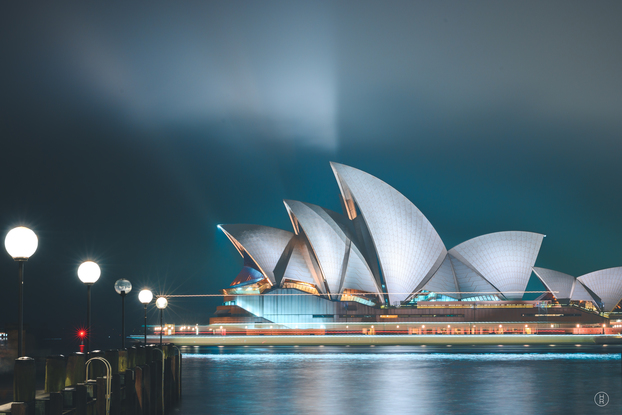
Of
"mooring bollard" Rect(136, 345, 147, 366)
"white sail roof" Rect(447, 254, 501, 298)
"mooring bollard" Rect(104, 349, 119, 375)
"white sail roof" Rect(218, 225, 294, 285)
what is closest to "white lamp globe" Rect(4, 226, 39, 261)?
"mooring bollard" Rect(104, 349, 119, 375)

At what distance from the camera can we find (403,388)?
62.5 ft

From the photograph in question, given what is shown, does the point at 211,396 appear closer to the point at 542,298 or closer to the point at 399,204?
the point at 399,204

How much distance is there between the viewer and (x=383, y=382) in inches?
818

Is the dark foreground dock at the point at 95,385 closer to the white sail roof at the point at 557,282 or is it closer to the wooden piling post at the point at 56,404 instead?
the wooden piling post at the point at 56,404

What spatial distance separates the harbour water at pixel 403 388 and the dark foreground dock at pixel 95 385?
2482 mm

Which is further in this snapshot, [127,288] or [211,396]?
[211,396]

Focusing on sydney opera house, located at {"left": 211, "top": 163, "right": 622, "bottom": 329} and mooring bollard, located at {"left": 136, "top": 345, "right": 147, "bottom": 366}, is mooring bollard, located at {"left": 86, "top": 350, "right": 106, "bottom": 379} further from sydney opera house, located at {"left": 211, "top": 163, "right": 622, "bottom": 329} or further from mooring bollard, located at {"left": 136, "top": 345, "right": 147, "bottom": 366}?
sydney opera house, located at {"left": 211, "top": 163, "right": 622, "bottom": 329}

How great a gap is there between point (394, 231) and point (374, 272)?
6233 mm

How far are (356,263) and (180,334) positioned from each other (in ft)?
59.3

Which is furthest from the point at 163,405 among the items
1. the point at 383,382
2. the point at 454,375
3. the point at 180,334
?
the point at 180,334

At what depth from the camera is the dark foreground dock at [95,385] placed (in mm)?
7238

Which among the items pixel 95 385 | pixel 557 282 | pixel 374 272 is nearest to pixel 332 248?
pixel 374 272

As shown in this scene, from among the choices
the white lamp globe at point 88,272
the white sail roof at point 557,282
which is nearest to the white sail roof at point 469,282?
the white sail roof at point 557,282

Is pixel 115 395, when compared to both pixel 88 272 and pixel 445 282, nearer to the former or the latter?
pixel 88 272
